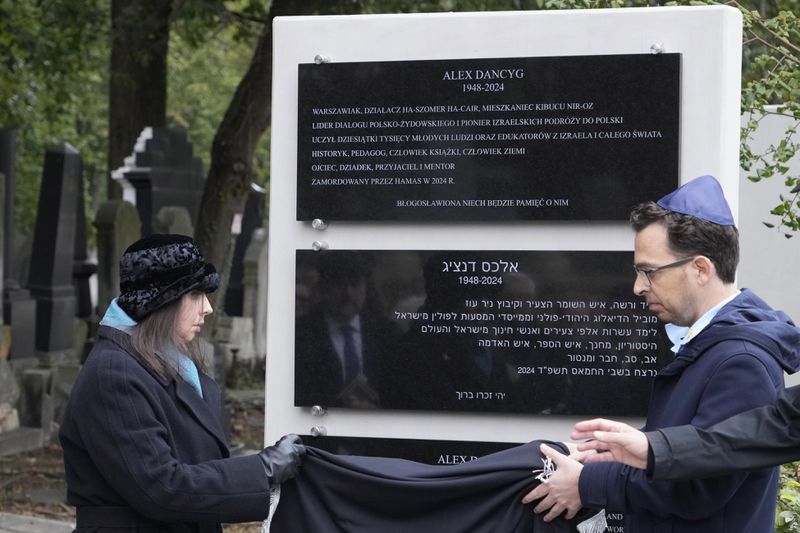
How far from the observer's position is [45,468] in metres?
10.2

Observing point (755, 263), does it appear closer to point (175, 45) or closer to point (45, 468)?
point (45, 468)

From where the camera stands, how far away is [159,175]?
626 inches

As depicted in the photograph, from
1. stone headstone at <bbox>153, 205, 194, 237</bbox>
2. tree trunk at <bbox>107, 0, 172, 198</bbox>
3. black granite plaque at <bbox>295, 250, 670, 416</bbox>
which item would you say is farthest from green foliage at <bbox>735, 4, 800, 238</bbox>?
stone headstone at <bbox>153, 205, 194, 237</bbox>

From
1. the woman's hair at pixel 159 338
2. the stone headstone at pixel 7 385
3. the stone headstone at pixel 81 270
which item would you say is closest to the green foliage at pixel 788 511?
the woman's hair at pixel 159 338

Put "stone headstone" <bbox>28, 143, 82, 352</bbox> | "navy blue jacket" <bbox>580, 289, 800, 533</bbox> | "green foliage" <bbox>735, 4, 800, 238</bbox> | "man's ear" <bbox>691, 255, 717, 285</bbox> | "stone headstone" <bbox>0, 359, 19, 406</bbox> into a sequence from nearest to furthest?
"navy blue jacket" <bbox>580, 289, 800, 533</bbox> < "man's ear" <bbox>691, 255, 717, 285</bbox> < "green foliage" <bbox>735, 4, 800, 238</bbox> < "stone headstone" <bbox>0, 359, 19, 406</bbox> < "stone headstone" <bbox>28, 143, 82, 352</bbox>

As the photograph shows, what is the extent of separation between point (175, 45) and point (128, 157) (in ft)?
35.6

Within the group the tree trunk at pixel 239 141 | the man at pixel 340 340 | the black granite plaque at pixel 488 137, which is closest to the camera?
the black granite plaque at pixel 488 137

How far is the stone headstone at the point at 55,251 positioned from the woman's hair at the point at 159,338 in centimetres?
1048

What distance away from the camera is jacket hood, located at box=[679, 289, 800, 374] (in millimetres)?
2674

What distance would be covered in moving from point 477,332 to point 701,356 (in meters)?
1.41

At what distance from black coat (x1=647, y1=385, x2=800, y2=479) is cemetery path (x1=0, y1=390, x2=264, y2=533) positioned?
253 inches

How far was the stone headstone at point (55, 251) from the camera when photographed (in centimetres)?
1328

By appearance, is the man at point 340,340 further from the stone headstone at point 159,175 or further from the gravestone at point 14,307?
the stone headstone at point 159,175

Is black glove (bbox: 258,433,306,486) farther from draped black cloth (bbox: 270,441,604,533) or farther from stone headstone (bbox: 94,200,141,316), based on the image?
stone headstone (bbox: 94,200,141,316)
